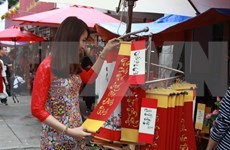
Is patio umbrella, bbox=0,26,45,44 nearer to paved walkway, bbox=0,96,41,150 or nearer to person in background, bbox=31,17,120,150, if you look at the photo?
paved walkway, bbox=0,96,41,150

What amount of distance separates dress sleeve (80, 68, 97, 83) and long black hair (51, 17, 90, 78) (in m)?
0.28

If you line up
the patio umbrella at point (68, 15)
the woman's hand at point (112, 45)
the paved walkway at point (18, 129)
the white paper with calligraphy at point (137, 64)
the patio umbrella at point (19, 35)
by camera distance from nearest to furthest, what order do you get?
1. the white paper with calligraphy at point (137, 64)
2. the woman's hand at point (112, 45)
3. the paved walkway at point (18, 129)
4. the patio umbrella at point (68, 15)
5. the patio umbrella at point (19, 35)

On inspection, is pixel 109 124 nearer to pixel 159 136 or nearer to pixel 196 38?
pixel 159 136

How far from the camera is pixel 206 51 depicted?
5.27 m

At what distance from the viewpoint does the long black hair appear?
2.40 m

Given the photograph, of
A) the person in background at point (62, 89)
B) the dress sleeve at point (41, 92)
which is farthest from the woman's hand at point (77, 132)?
the dress sleeve at point (41, 92)

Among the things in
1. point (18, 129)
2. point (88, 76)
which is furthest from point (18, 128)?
point (88, 76)

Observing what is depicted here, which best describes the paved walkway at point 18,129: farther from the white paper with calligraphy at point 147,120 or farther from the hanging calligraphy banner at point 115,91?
the white paper with calligraphy at point 147,120

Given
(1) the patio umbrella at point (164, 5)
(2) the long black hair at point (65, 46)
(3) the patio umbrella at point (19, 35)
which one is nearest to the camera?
(2) the long black hair at point (65, 46)

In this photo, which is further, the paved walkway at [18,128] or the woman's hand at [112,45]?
the paved walkway at [18,128]

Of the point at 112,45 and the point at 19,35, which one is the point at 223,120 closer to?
the point at 112,45

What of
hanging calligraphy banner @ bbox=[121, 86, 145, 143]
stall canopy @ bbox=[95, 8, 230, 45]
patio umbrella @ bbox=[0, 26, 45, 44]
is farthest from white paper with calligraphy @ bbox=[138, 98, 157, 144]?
patio umbrella @ bbox=[0, 26, 45, 44]

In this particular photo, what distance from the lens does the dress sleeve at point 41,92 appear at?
2.34 m

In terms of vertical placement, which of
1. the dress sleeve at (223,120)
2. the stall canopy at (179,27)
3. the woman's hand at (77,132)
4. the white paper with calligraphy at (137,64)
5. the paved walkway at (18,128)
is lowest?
the paved walkway at (18,128)
